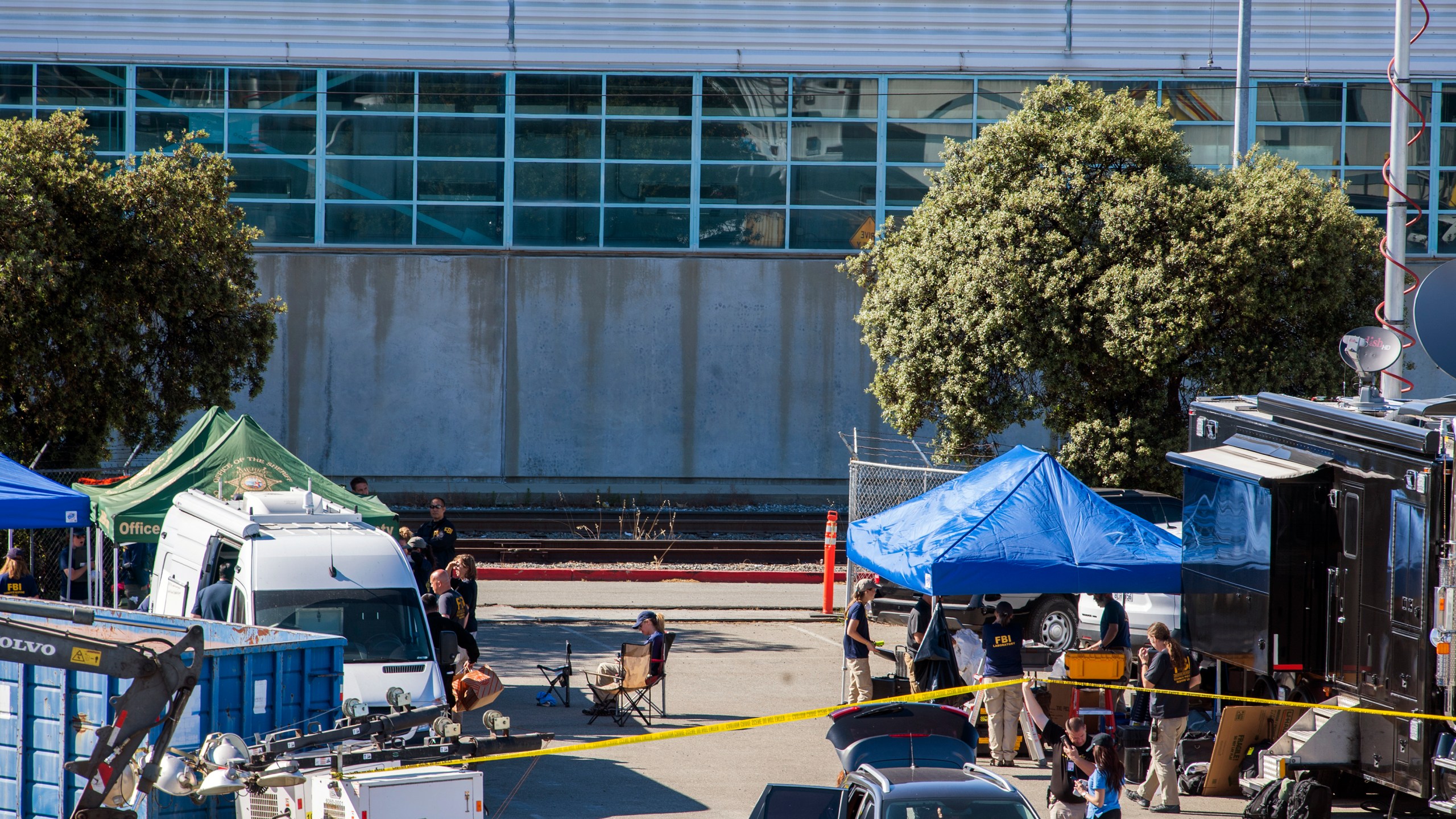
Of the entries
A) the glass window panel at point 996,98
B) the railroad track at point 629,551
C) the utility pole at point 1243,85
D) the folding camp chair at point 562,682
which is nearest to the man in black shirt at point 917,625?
the folding camp chair at point 562,682

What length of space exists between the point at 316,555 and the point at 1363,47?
2732 centimetres

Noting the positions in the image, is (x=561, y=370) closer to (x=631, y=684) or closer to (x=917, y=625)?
(x=631, y=684)

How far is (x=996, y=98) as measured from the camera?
100ft

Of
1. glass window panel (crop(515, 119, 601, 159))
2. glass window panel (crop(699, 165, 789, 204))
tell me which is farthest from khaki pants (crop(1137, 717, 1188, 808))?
glass window panel (crop(515, 119, 601, 159))

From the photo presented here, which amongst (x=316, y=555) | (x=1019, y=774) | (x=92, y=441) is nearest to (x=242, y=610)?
(x=316, y=555)

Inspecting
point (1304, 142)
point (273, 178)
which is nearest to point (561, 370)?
point (273, 178)

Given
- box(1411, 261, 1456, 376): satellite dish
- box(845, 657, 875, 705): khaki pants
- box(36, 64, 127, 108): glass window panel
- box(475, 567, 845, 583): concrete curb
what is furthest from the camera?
box(36, 64, 127, 108): glass window panel

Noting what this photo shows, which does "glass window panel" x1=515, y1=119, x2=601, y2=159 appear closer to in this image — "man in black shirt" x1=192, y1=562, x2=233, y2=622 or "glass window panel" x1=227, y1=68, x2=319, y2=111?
"glass window panel" x1=227, y1=68, x2=319, y2=111

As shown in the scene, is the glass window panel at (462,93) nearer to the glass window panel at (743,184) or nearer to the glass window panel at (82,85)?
the glass window panel at (743,184)

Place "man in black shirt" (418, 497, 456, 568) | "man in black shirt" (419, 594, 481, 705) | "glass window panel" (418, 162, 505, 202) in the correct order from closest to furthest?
"man in black shirt" (419, 594, 481, 705) → "man in black shirt" (418, 497, 456, 568) → "glass window panel" (418, 162, 505, 202)

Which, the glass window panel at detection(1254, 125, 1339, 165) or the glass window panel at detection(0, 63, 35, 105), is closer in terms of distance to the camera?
the glass window panel at detection(0, 63, 35, 105)

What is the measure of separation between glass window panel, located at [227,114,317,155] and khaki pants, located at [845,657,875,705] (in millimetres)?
21256

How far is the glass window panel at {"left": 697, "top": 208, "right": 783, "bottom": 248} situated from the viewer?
1217 inches

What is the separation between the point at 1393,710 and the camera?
9789 millimetres
